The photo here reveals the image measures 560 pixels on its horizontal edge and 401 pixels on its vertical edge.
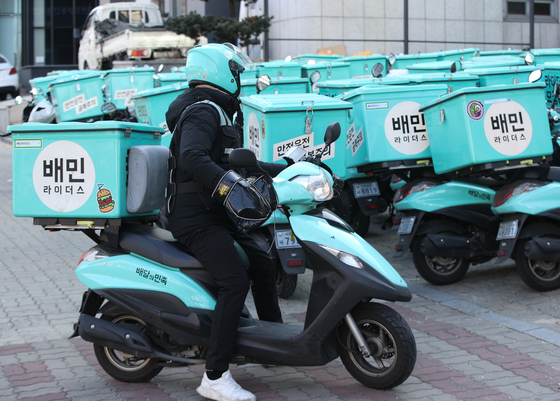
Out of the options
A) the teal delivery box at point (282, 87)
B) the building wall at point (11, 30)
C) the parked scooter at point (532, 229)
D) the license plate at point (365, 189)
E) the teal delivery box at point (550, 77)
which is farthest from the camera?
the building wall at point (11, 30)

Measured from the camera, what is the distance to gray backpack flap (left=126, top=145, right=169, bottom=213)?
12.4ft

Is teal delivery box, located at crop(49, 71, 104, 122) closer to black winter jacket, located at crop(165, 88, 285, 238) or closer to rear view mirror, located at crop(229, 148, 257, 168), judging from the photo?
black winter jacket, located at crop(165, 88, 285, 238)

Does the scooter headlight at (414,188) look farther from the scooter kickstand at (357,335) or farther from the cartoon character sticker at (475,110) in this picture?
the scooter kickstand at (357,335)

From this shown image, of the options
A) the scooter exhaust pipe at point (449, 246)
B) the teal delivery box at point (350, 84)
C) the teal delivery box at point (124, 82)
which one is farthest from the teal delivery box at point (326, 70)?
the scooter exhaust pipe at point (449, 246)

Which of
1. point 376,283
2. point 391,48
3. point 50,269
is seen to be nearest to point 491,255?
point 376,283

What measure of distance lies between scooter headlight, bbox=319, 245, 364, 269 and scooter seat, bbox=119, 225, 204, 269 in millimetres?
720

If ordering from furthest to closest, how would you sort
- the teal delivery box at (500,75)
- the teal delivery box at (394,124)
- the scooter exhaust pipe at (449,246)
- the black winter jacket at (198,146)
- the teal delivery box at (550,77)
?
the teal delivery box at (550,77), the teal delivery box at (500,75), the teal delivery box at (394,124), the scooter exhaust pipe at (449,246), the black winter jacket at (198,146)

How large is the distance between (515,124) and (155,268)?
3.41 m

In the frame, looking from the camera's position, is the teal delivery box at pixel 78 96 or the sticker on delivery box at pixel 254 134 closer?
the sticker on delivery box at pixel 254 134

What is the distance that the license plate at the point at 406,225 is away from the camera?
6.00m

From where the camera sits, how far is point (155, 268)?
3.80m

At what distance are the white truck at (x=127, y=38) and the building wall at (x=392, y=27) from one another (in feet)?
13.4

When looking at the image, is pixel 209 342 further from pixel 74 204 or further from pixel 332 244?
pixel 74 204

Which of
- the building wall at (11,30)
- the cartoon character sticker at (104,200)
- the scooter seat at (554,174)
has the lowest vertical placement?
the cartoon character sticker at (104,200)
